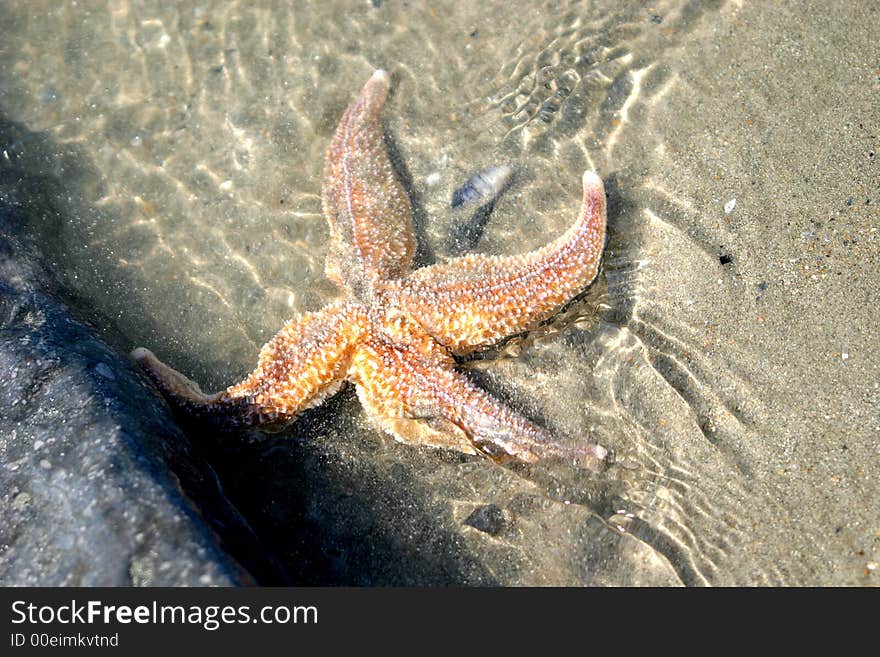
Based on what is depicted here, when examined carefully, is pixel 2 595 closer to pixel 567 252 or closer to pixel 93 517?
pixel 93 517

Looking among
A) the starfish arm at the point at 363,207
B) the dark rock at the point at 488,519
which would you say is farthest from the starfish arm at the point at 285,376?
the dark rock at the point at 488,519

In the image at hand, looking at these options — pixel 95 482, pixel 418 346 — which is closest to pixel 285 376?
pixel 418 346

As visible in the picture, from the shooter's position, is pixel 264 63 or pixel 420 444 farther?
pixel 264 63

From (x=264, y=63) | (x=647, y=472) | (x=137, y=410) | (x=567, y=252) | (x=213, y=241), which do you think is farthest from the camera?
(x=264, y=63)

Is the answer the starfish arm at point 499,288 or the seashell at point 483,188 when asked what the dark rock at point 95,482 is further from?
the seashell at point 483,188

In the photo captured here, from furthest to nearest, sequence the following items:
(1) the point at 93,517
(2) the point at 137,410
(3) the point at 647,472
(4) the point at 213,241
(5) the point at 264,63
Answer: (5) the point at 264,63 → (4) the point at 213,241 → (3) the point at 647,472 → (2) the point at 137,410 → (1) the point at 93,517

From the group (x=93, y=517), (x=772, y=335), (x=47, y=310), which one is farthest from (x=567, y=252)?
(x=47, y=310)

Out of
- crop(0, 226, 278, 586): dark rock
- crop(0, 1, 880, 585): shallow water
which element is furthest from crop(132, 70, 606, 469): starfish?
crop(0, 226, 278, 586): dark rock
